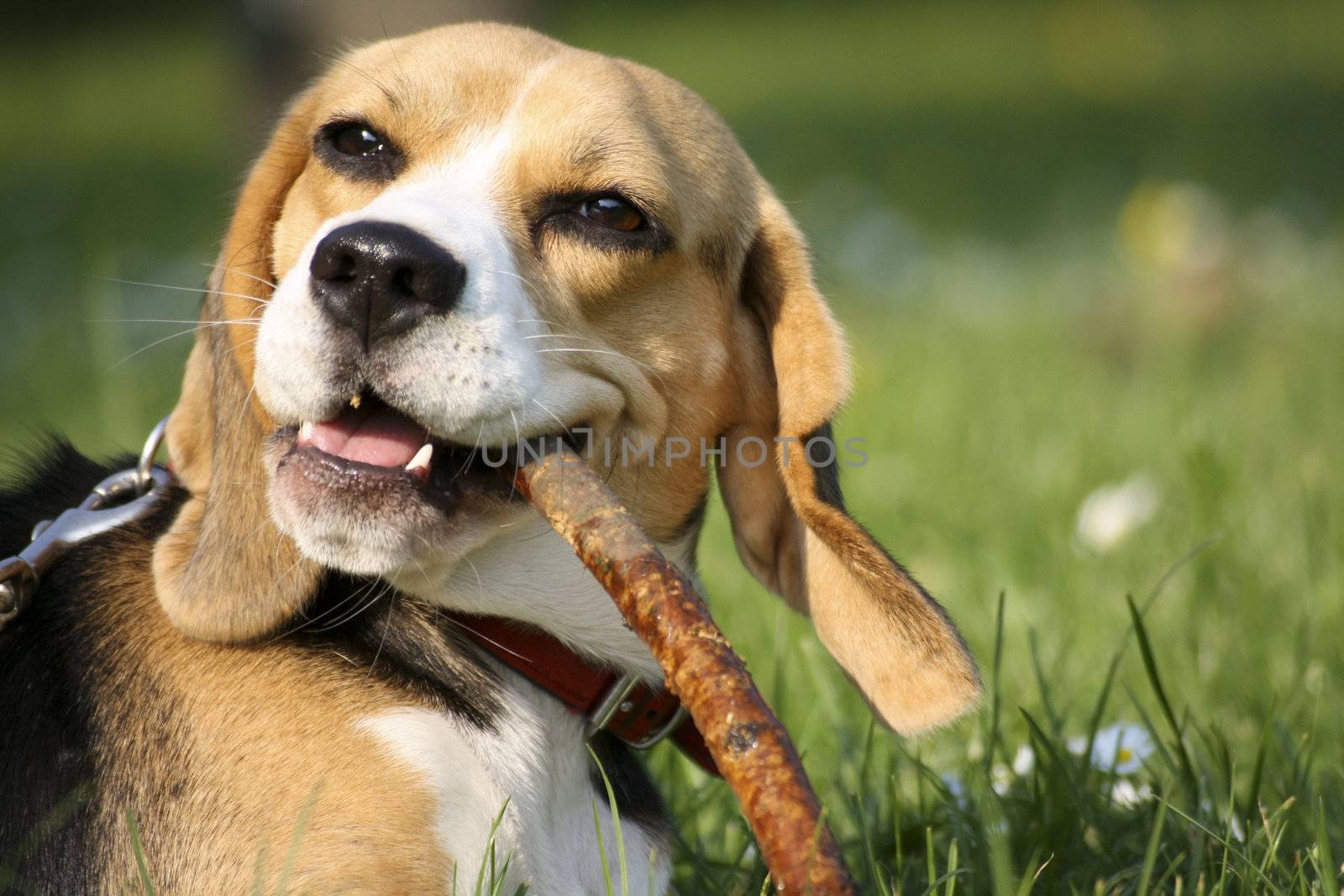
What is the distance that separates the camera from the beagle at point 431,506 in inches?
91.1

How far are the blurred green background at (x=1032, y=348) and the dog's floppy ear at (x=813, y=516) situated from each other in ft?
0.68

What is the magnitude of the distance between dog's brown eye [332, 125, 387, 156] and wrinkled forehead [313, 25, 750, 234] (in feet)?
0.09

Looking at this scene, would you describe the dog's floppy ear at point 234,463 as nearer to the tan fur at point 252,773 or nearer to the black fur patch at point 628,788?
the tan fur at point 252,773

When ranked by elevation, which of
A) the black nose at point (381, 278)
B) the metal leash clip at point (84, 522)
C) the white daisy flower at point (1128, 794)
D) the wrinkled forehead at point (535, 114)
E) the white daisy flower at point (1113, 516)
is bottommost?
the white daisy flower at point (1113, 516)

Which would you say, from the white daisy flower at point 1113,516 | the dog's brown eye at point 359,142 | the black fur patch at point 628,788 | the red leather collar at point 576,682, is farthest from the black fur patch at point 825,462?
the white daisy flower at point 1113,516

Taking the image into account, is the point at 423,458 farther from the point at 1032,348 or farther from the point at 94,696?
the point at 1032,348

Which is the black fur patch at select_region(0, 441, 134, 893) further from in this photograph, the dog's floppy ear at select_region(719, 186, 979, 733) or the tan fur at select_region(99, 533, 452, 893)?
the dog's floppy ear at select_region(719, 186, 979, 733)

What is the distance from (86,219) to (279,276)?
10.4 metres


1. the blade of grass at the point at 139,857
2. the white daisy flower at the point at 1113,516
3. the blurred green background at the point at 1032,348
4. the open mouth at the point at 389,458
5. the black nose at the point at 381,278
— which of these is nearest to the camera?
the blade of grass at the point at 139,857

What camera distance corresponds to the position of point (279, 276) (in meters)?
2.84

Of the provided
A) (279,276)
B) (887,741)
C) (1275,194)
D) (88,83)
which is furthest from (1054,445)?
(88,83)

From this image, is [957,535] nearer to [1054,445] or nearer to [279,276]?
[1054,445]

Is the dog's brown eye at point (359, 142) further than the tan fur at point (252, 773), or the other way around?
the dog's brown eye at point (359, 142)

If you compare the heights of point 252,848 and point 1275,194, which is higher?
point 252,848
